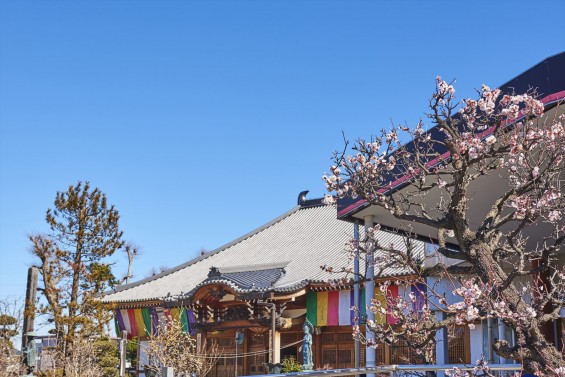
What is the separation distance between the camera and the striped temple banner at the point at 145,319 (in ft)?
66.7

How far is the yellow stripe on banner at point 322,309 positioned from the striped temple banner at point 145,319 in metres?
3.95

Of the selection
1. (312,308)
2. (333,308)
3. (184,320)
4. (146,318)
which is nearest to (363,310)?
(333,308)

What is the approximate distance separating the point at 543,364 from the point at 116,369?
17.1m

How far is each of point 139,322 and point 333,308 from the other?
743cm

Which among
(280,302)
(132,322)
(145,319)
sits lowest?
(132,322)

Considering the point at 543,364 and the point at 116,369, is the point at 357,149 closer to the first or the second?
the point at 543,364

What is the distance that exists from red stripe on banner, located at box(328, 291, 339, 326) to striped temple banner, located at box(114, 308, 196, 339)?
168 inches

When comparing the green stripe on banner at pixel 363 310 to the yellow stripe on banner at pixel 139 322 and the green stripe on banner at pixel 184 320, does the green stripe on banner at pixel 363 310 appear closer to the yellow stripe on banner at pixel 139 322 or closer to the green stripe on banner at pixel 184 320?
the green stripe on banner at pixel 184 320

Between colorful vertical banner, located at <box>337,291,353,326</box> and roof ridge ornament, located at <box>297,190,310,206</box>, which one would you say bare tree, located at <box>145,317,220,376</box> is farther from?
roof ridge ornament, located at <box>297,190,310,206</box>

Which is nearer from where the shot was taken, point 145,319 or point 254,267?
point 254,267

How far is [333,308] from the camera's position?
57.5 feet

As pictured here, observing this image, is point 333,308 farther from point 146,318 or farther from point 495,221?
point 495,221

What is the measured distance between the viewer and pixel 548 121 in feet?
25.4

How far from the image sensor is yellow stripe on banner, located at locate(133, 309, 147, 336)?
21.8 metres
